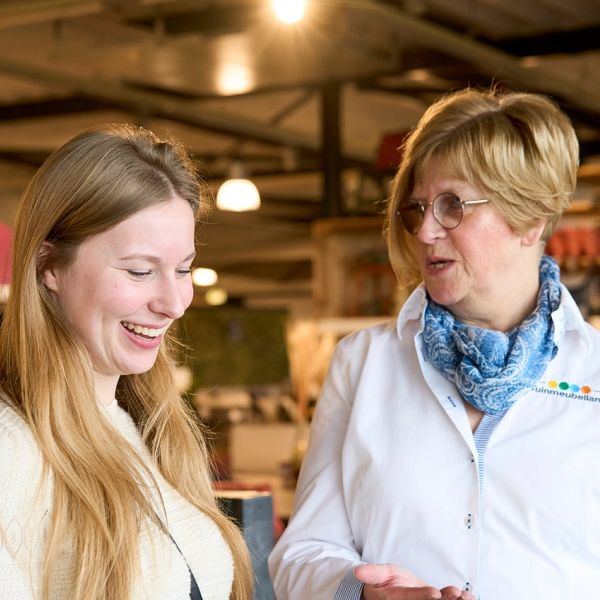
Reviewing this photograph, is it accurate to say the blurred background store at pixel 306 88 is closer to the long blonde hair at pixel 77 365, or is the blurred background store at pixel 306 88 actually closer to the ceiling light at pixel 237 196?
the ceiling light at pixel 237 196

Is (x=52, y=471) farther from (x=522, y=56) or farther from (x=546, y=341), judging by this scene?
(x=522, y=56)

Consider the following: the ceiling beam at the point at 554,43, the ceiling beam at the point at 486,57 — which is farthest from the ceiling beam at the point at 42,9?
the ceiling beam at the point at 554,43

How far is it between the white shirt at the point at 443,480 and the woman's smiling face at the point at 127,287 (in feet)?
1.92

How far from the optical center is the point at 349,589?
1824 millimetres

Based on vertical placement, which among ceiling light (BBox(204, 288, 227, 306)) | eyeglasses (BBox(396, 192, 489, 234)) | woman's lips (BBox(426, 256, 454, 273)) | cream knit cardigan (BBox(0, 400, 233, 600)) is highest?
ceiling light (BBox(204, 288, 227, 306))

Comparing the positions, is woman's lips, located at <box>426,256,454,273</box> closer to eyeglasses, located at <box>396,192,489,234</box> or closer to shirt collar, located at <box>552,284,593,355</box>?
eyeglasses, located at <box>396,192,489,234</box>

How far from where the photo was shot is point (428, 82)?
24.1ft

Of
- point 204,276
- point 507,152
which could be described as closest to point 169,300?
point 507,152

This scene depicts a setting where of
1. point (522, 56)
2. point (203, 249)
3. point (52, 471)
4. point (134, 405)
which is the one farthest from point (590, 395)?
point (203, 249)

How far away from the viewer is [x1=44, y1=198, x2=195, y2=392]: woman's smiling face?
1.58 meters

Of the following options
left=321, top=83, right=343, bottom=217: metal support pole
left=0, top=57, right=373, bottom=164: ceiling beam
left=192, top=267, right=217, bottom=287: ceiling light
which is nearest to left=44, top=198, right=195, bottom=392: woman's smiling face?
left=0, top=57, right=373, bottom=164: ceiling beam

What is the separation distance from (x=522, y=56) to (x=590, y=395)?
4.80 m

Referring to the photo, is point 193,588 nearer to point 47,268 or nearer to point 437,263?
point 47,268

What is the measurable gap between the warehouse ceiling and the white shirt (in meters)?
2.16
